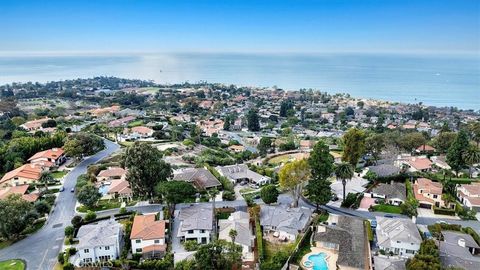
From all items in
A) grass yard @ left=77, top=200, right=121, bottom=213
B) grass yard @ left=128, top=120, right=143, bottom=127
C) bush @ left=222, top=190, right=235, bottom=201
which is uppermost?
bush @ left=222, top=190, right=235, bottom=201

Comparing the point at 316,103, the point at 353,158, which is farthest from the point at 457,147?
the point at 316,103

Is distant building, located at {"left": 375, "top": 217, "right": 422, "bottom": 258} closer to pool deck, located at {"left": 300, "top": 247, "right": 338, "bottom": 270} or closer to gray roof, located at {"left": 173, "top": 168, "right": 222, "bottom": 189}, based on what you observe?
pool deck, located at {"left": 300, "top": 247, "right": 338, "bottom": 270}

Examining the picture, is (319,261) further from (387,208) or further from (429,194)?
(429,194)

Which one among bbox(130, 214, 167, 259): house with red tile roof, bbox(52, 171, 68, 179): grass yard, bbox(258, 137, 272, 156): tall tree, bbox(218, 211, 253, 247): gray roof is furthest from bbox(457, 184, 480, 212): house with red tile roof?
bbox(52, 171, 68, 179): grass yard

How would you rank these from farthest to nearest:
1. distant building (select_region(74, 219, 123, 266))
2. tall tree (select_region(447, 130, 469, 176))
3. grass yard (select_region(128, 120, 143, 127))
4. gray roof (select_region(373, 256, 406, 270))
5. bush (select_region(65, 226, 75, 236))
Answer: grass yard (select_region(128, 120, 143, 127))
tall tree (select_region(447, 130, 469, 176))
bush (select_region(65, 226, 75, 236))
distant building (select_region(74, 219, 123, 266))
gray roof (select_region(373, 256, 406, 270))

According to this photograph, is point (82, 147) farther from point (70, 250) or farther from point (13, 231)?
point (70, 250)

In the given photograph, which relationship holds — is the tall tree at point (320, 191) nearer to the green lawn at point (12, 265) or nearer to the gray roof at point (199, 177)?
the gray roof at point (199, 177)
